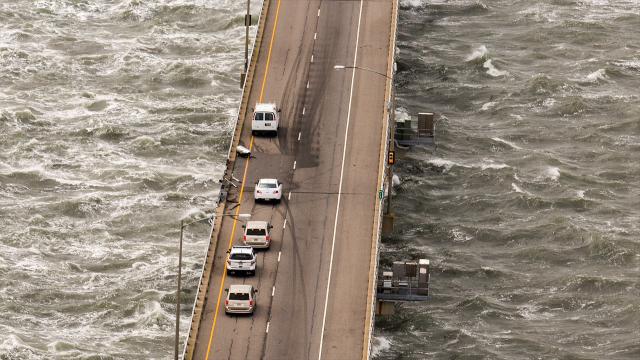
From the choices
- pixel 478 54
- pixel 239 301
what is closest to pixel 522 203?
pixel 478 54

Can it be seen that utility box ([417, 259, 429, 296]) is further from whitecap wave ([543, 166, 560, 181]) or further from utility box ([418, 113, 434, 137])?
whitecap wave ([543, 166, 560, 181])

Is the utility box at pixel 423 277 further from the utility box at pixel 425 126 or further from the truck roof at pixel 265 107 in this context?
the utility box at pixel 425 126

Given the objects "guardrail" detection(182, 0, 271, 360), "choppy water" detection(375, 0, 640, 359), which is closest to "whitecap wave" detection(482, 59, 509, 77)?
A: "choppy water" detection(375, 0, 640, 359)

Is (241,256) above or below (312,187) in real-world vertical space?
below

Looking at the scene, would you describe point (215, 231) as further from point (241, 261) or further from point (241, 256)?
point (241, 261)

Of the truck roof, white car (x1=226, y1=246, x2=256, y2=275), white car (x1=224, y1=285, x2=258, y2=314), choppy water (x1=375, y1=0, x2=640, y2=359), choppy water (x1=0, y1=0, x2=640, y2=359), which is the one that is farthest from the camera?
the truck roof

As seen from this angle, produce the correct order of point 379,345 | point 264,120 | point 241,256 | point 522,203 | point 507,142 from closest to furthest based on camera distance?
point 241,256
point 379,345
point 264,120
point 522,203
point 507,142
